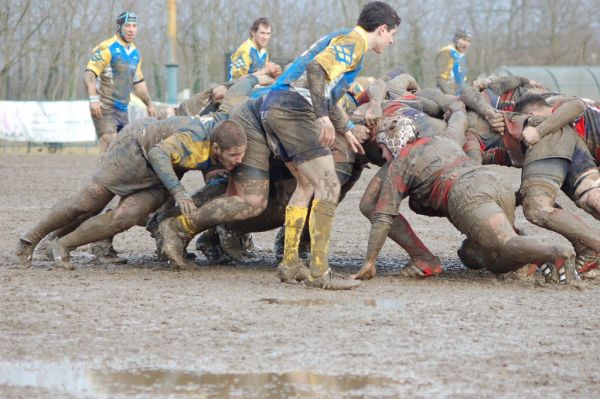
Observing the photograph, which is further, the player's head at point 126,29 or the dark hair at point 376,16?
the player's head at point 126,29

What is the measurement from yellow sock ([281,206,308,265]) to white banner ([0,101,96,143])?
66.6 ft

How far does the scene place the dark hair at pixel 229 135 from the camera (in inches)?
305

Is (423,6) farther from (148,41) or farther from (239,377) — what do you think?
(239,377)

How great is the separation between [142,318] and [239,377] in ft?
4.69

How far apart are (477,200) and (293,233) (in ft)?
4.37

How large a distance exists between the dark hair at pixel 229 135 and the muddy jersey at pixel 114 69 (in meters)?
4.71

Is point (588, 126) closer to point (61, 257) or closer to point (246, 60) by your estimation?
point (61, 257)

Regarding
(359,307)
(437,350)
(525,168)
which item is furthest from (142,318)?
(525,168)

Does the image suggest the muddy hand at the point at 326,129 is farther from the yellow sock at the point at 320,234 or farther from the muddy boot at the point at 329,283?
the muddy boot at the point at 329,283

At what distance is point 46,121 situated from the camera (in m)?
27.6

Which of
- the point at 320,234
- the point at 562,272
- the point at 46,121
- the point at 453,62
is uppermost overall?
the point at 453,62

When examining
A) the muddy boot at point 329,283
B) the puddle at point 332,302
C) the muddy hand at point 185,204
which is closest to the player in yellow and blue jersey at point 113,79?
the muddy hand at point 185,204

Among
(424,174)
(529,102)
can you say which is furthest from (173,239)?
(529,102)

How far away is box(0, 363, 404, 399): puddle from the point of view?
4742 mm
